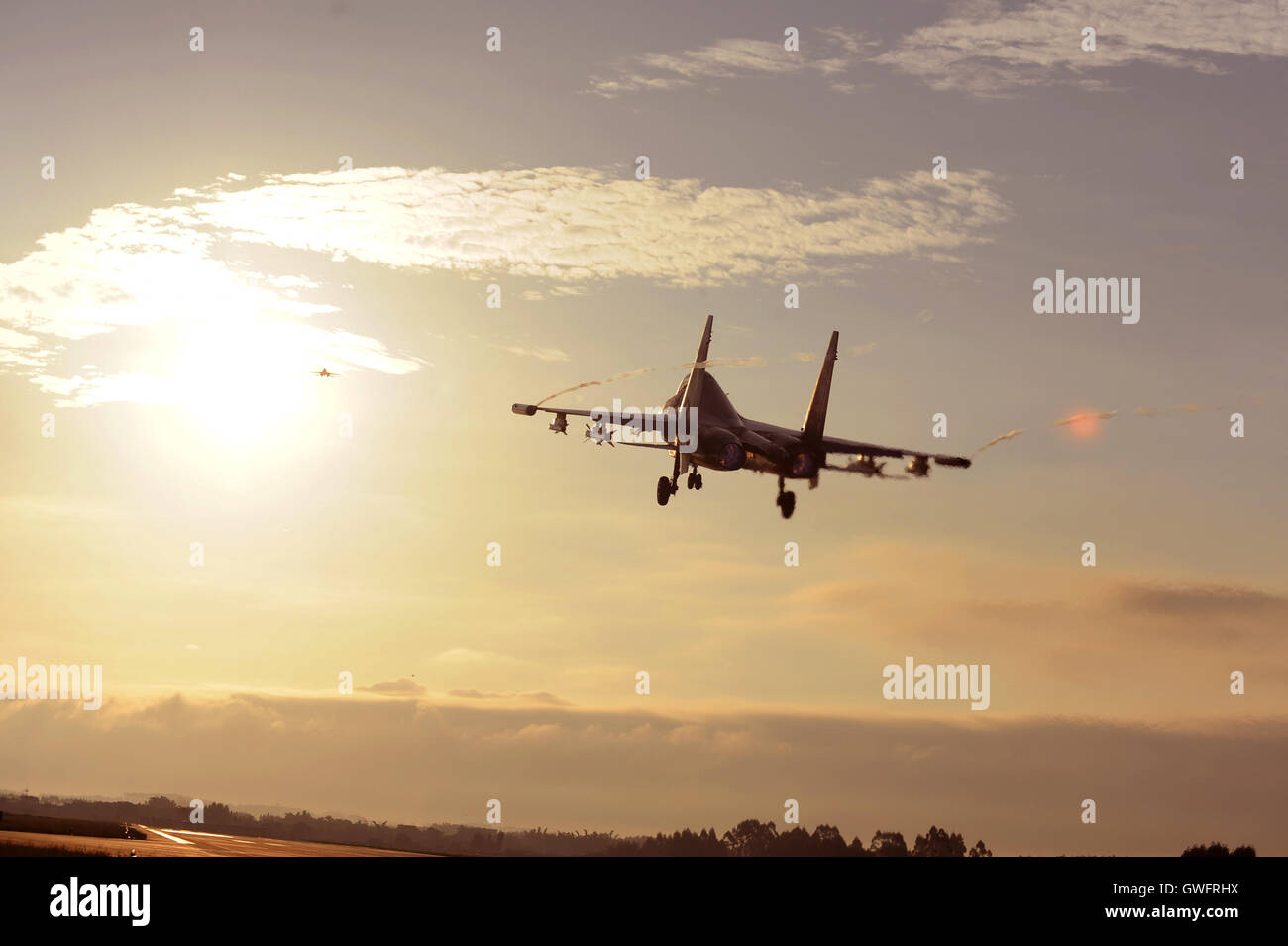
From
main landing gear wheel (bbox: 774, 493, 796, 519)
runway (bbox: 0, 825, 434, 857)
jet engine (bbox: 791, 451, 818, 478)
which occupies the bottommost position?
runway (bbox: 0, 825, 434, 857)

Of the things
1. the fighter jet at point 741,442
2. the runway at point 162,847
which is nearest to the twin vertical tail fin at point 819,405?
the fighter jet at point 741,442

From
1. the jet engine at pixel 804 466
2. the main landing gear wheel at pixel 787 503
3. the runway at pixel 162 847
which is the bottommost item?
the runway at pixel 162 847

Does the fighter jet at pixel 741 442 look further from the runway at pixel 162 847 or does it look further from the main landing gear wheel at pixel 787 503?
the runway at pixel 162 847

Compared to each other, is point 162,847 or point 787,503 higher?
point 787,503

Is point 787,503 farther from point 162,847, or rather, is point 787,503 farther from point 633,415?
point 162,847

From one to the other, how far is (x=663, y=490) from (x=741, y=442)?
7357 millimetres

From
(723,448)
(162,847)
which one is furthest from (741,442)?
(162,847)

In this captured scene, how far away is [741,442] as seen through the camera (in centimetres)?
9712

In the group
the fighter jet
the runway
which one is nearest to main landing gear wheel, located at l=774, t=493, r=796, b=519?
the fighter jet

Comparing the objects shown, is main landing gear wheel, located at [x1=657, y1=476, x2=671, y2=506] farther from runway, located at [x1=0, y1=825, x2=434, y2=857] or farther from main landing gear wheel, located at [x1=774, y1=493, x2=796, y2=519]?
runway, located at [x1=0, y1=825, x2=434, y2=857]

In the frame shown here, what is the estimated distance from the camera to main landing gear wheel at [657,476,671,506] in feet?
313

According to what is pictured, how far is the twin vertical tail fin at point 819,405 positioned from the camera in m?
102

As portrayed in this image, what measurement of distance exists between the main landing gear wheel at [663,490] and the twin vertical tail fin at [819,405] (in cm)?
1298
